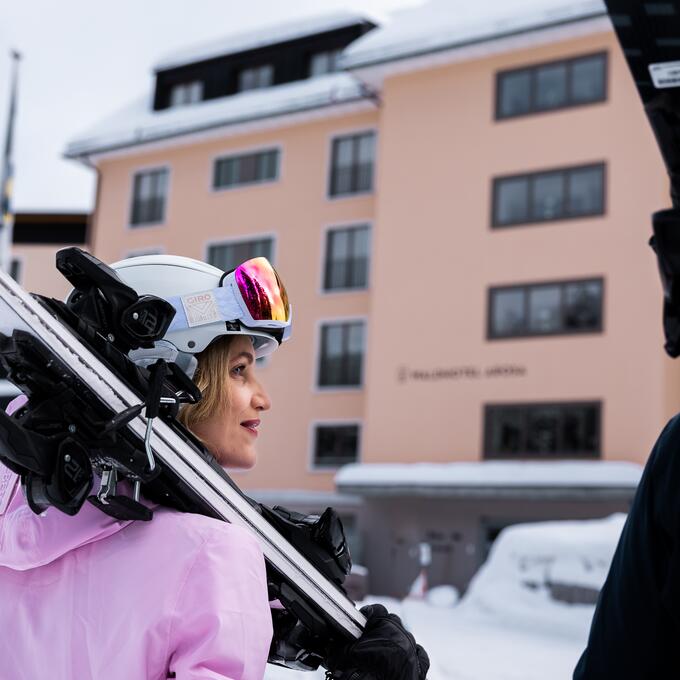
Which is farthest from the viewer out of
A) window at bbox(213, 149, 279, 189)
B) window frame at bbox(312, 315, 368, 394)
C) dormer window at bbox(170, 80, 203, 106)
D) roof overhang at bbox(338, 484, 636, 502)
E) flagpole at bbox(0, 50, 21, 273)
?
dormer window at bbox(170, 80, 203, 106)

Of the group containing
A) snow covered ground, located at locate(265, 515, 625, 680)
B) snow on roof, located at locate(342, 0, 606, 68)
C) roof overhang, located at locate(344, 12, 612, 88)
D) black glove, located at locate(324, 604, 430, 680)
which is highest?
snow on roof, located at locate(342, 0, 606, 68)

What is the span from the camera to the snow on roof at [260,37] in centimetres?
3172

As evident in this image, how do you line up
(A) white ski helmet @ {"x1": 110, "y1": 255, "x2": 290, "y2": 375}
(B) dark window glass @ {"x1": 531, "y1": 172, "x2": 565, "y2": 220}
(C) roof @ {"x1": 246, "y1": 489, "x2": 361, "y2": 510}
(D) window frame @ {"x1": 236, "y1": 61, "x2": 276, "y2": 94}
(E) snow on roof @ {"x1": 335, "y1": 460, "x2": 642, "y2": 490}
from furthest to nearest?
(D) window frame @ {"x1": 236, "y1": 61, "x2": 276, "y2": 94}
(C) roof @ {"x1": 246, "y1": 489, "x2": 361, "y2": 510}
(B) dark window glass @ {"x1": 531, "y1": 172, "x2": 565, "y2": 220}
(E) snow on roof @ {"x1": 335, "y1": 460, "x2": 642, "y2": 490}
(A) white ski helmet @ {"x1": 110, "y1": 255, "x2": 290, "y2": 375}

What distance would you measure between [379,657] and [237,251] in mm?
28957

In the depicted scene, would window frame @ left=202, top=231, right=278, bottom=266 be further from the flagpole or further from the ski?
the ski

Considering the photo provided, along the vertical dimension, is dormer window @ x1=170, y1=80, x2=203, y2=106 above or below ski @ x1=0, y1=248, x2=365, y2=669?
above

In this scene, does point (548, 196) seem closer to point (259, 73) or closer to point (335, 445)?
point (335, 445)

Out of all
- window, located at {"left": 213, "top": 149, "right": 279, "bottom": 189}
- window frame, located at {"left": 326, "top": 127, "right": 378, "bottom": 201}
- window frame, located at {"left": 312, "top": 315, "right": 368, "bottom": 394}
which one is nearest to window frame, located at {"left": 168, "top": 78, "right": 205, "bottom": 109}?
window, located at {"left": 213, "top": 149, "right": 279, "bottom": 189}

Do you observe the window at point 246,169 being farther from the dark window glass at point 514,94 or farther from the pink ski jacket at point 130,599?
the pink ski jacket at point 130,599

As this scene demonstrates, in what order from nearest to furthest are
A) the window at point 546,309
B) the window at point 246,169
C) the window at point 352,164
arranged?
1. the window at point 546,309
2. the window at point 352,164
3. the window at point 246,169

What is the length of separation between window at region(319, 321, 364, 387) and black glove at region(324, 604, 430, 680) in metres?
26.4

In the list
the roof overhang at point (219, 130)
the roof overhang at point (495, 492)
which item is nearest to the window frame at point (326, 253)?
the roof overhang at point (219, 130)

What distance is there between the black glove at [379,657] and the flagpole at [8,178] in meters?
20.0

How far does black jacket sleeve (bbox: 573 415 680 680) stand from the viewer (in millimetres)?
1633
